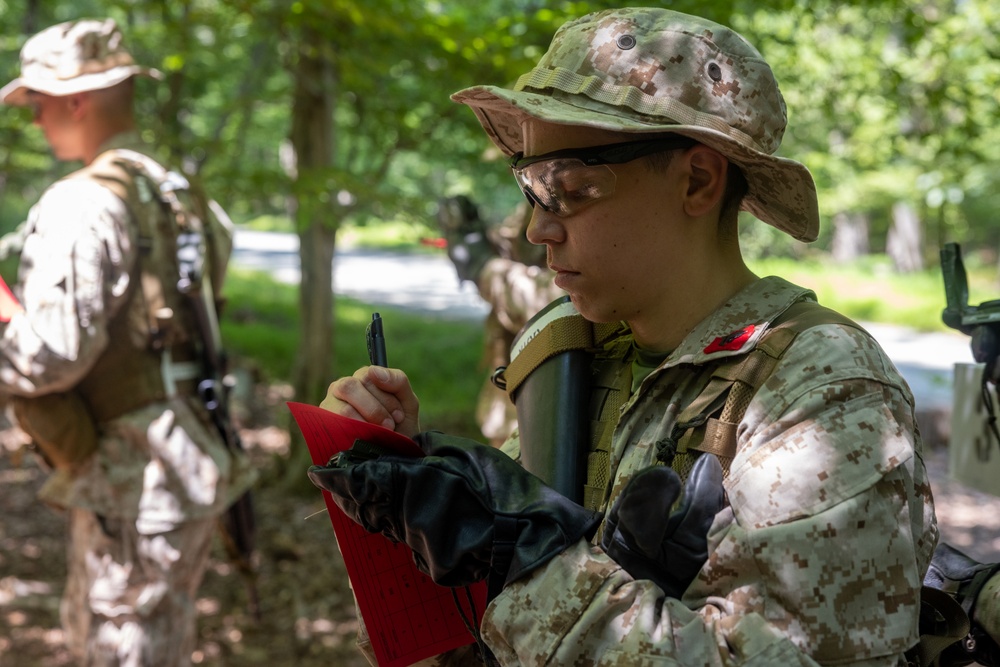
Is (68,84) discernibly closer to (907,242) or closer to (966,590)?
(966,590)

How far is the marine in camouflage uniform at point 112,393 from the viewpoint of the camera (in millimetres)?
3336

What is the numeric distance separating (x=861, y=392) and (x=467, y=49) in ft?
11.4

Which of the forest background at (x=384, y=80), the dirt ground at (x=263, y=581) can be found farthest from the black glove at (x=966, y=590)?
the forest background at (x=384, y=80)

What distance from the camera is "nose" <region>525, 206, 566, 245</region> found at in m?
1.60

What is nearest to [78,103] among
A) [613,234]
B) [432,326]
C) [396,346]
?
[613,234]

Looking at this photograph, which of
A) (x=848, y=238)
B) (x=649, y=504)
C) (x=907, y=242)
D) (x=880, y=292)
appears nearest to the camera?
(x=649, y=504)

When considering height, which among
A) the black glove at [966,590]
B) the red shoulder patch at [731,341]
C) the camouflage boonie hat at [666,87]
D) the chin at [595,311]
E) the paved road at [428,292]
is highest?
the camouflage boonie hat at [666,87]

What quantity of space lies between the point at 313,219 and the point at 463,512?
4.89 metres

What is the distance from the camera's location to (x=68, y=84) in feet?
11.9

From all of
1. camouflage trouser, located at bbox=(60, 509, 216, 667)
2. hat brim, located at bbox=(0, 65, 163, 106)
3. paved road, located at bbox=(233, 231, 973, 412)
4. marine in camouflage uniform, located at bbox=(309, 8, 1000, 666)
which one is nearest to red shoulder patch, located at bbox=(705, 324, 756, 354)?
marine in camouflage uniform, located at bbox=(309, 8, 1000, 666)

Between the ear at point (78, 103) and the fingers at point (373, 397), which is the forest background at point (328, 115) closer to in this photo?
the ear at point (78, 103)

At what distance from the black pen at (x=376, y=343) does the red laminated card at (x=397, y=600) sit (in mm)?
189

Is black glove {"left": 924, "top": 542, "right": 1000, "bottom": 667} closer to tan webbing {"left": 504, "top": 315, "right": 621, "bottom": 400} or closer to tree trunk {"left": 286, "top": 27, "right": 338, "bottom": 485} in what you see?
tan webbing {"left": 504, "top": 315, "right": 621, "bottom": 400}

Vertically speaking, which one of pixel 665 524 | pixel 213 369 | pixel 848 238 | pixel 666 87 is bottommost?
pixel 848 238
